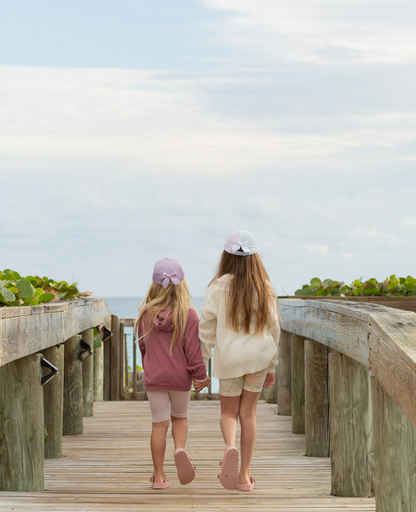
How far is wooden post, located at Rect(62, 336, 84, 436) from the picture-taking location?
5891mm

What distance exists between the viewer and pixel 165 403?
13.7ft

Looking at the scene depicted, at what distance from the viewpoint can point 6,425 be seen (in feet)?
12.5

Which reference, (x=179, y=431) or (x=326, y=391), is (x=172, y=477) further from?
(x=326, y=391)

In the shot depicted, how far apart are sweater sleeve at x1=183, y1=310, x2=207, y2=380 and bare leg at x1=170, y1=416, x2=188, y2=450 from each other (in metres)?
0.36

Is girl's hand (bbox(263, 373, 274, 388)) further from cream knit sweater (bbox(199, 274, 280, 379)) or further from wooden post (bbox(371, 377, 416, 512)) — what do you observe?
wooden post (bbox(371, 377, 416, 512))

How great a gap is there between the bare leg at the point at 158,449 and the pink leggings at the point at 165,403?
0.05m

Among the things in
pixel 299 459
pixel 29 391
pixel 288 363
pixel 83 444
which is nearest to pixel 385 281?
pixel 288 363

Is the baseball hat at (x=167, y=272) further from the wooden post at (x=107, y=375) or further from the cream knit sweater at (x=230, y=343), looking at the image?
the wooden post at (x=107, y=375)

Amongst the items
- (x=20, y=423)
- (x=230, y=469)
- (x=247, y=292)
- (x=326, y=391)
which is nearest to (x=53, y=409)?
(x=20, y=423)

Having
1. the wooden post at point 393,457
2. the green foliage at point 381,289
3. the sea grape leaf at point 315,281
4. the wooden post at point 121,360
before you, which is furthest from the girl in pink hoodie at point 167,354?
the wooden post at point 121,360

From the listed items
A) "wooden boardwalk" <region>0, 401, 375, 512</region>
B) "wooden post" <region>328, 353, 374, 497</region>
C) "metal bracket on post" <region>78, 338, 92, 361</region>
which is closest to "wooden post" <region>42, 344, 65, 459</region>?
"wooden boardwalk" <region>0, 401, 375, 512</region>

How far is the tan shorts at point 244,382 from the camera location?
13.4ft

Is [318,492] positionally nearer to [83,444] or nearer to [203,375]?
[203,375]

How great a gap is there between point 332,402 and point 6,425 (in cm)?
186
